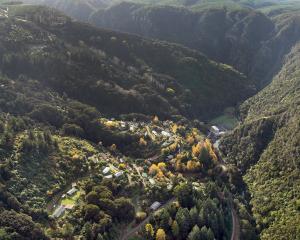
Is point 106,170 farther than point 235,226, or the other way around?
point 106,170

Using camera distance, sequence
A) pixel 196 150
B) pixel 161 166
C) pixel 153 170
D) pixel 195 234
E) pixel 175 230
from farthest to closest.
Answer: pixel 196 150
pixel 161 166
pixel 153 170
pixel 175 230
pixel 195 234

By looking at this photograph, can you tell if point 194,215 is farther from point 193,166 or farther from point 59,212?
point 59,212

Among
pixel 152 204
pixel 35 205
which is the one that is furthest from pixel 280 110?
pixel 35 205

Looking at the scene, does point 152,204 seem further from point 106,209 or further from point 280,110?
point 280,110

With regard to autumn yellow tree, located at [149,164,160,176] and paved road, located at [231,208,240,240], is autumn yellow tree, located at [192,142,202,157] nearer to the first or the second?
autumn yellow tree, located at [149,164,160,176]

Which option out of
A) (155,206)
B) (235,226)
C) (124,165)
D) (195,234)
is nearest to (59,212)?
(155,206)

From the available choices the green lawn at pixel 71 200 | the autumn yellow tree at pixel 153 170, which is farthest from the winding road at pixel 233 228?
the green lawn at pixel 71 200

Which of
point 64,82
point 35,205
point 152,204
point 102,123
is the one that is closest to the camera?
point 35,205

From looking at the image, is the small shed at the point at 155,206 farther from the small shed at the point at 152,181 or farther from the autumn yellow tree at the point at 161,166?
the autumn yellow tree at the point at 161,166
